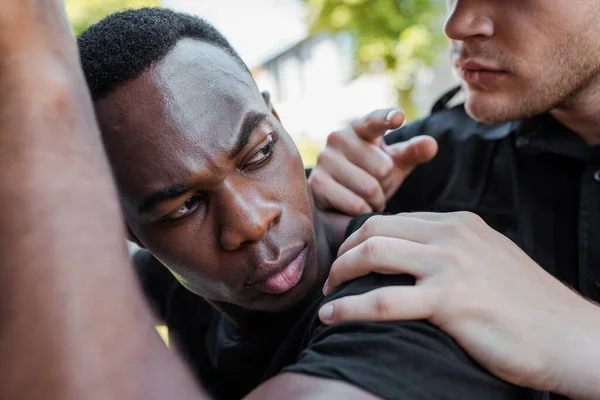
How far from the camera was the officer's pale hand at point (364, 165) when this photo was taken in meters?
2.07

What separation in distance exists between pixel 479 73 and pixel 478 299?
4.32ft

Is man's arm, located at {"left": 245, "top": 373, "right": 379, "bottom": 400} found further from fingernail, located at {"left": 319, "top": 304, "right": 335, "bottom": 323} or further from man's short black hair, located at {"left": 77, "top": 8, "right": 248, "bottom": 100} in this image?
man's short black hair, located at {"left": 77, "top": 8, "right": 248, "bottom": 100}

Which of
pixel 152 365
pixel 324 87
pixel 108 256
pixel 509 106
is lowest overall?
pixel 324 87

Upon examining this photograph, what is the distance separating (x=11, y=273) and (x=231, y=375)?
122cm

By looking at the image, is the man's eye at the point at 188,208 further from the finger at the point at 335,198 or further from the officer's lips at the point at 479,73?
the officer's lips at the point at 479,73

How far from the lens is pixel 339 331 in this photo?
1125 millimetres

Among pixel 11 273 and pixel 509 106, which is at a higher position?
pixel 11 273

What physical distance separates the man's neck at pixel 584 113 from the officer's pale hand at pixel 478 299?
1182 mm

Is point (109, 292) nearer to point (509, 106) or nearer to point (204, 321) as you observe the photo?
point (204, 321)

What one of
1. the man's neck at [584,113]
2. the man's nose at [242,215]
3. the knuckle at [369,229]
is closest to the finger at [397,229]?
the knuckle at [369,229]

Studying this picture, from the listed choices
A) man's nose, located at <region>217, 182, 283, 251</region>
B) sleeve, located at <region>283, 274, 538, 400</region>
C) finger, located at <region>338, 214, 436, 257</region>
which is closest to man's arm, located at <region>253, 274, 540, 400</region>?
sleeve, located at <region>283, 274, 538, 400</region>

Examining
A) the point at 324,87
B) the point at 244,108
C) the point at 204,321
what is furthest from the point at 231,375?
the point at 324,87

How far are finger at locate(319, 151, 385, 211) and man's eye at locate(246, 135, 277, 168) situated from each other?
0.50 m

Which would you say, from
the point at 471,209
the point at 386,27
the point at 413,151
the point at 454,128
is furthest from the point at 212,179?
the point at 386,27
